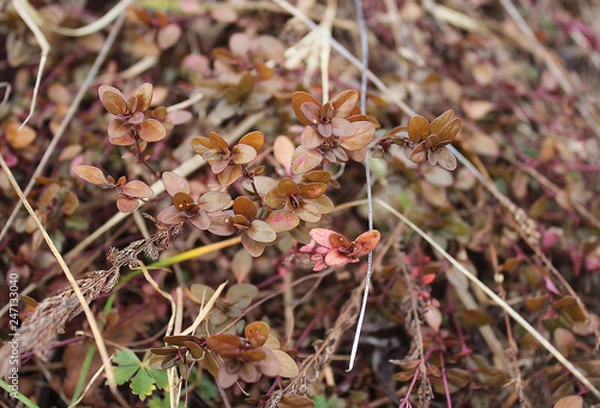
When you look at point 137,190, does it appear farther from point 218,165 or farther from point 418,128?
point 418,128

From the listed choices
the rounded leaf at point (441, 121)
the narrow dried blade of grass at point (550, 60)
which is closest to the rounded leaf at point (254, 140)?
the rounded leaf at point (441, 121)

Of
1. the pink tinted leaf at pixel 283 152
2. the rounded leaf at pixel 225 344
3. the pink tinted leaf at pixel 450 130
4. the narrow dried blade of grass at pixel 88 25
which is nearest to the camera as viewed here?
the rounded leaf at pixel 225 344

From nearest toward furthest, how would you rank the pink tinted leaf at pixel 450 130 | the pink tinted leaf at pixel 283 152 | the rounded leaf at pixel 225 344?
1. the rounded leaf at pixel 225 344
2. the pink tinted leaf at pixel 450 130
3. the pink tinted leaf at pixel 283 152

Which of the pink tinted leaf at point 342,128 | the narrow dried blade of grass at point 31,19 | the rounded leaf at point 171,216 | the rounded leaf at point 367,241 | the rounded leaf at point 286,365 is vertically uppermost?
the narrow dried blade of grass at point 31,19

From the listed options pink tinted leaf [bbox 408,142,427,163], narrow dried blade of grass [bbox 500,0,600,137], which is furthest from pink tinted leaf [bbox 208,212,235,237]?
narrow dried blade of grass [bbox 500,0,600,137]

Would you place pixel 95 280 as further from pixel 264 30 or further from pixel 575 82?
pixel 575 82

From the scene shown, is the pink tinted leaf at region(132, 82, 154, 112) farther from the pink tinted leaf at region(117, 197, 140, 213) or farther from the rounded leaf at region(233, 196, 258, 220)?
the rounded leaf at region(233, 196, 258, 220)

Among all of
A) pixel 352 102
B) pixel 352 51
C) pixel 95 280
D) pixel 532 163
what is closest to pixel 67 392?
pixel 95 280

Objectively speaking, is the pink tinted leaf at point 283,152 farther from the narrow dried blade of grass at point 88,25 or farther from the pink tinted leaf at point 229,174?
the narrow dried blade of grass at point 88,25
